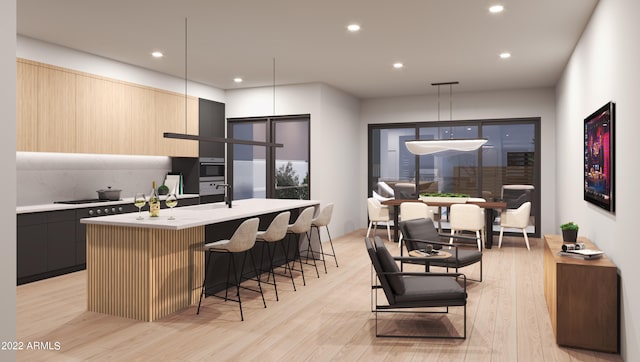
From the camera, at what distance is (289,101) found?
8805 millimetres

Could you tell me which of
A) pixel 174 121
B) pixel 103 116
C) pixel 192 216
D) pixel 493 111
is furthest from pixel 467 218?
pixel 103 116

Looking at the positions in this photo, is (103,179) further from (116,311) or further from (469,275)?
(469,275)

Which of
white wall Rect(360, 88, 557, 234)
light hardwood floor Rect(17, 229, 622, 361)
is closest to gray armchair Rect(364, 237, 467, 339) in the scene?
light hardwood floor Rect(17, 229, 622, 361)

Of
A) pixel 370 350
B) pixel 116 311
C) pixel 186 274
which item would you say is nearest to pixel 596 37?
pixel 370 350

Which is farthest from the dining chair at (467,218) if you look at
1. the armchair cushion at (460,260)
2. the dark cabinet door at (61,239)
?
the dark cabinet door at (61,239)

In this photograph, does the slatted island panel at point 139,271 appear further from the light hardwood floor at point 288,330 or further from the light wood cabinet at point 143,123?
the light wood cabinet at point 143,123

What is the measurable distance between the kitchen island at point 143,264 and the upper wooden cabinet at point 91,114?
6.89ft

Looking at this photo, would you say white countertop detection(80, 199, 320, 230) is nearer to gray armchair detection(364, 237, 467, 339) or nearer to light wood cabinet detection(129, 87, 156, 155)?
gray armchair detection(364, 237, 467, 339)

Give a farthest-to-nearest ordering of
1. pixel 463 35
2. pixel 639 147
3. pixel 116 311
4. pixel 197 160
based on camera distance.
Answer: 1. pixel 197 160
2. pixel 463 35
3. pixel 116 311
4. pixel 639 147

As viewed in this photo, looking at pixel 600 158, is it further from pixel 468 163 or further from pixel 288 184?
pixel 288 184

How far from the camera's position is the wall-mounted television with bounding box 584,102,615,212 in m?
3.80

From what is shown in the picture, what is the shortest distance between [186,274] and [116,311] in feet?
2.34

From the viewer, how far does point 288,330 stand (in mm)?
4121

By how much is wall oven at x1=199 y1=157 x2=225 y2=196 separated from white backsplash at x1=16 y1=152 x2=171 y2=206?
65 cm
